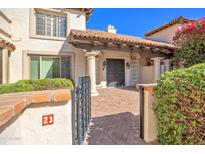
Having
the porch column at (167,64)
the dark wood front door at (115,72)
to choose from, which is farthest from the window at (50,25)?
the porch column at (167,64)

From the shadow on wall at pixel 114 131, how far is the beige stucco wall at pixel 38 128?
1590 millimetres

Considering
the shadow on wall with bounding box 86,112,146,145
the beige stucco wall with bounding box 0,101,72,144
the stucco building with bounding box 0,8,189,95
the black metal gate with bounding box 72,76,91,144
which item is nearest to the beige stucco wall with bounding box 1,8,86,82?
the stucco building with bounding box 0,8,189,95

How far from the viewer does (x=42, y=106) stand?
6.55ft

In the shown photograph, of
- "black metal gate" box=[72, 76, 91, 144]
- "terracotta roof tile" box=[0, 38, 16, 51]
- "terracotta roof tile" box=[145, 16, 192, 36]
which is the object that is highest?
"terracotta roof tile" box=[145, 16, 192, 36]

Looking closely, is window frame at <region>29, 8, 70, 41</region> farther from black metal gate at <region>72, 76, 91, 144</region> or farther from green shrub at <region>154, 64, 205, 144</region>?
green shrub at <region>154, 64, 205, 144</region>

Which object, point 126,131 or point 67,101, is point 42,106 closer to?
point 67,101

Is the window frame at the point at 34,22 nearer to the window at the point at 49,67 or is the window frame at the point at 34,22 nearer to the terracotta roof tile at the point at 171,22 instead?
the window at the point at 49,67

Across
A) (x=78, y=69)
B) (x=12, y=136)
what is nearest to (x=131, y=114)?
(x=12, y=136)

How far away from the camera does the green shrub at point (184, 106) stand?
2756 millimetres

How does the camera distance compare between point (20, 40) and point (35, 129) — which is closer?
point (35, 129)

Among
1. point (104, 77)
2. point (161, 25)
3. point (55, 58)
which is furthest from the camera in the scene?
point (161, 25)

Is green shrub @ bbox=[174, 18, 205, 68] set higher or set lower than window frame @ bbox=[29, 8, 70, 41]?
lower

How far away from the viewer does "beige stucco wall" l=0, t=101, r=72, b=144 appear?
69.8 inches

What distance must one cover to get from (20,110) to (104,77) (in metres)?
11.2
